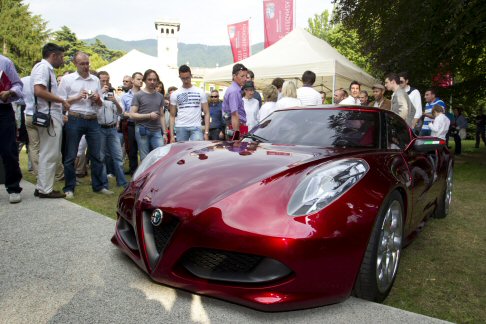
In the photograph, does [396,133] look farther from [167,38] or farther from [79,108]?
[167,38]

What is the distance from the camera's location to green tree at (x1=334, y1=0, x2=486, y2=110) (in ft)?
27.9

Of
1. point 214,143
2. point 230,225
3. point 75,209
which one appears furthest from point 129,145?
point 230,225

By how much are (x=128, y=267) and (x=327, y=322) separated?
1362 millimetres

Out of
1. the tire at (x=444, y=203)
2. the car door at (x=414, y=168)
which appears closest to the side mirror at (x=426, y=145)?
the car door at (x=414, y=168)

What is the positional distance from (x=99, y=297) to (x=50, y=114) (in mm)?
3195

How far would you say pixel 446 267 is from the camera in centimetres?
304

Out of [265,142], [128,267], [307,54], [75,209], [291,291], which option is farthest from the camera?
[307,54]

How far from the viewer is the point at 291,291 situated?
195cm

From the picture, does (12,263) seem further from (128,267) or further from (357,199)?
(357,199)

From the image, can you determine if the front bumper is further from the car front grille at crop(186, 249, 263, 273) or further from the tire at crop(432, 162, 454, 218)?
the tire at crop(432, 162, 454, 218)

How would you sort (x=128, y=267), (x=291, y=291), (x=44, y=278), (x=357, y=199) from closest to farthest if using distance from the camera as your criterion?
(x=291, y=291)
(x=357, y=199)
(x=44, y=278)
(x=128, y=267)

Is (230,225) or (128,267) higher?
(230,225)

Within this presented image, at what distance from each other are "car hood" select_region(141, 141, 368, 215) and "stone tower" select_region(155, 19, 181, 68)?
108 metres

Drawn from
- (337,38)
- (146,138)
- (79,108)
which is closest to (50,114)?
(79,108)
